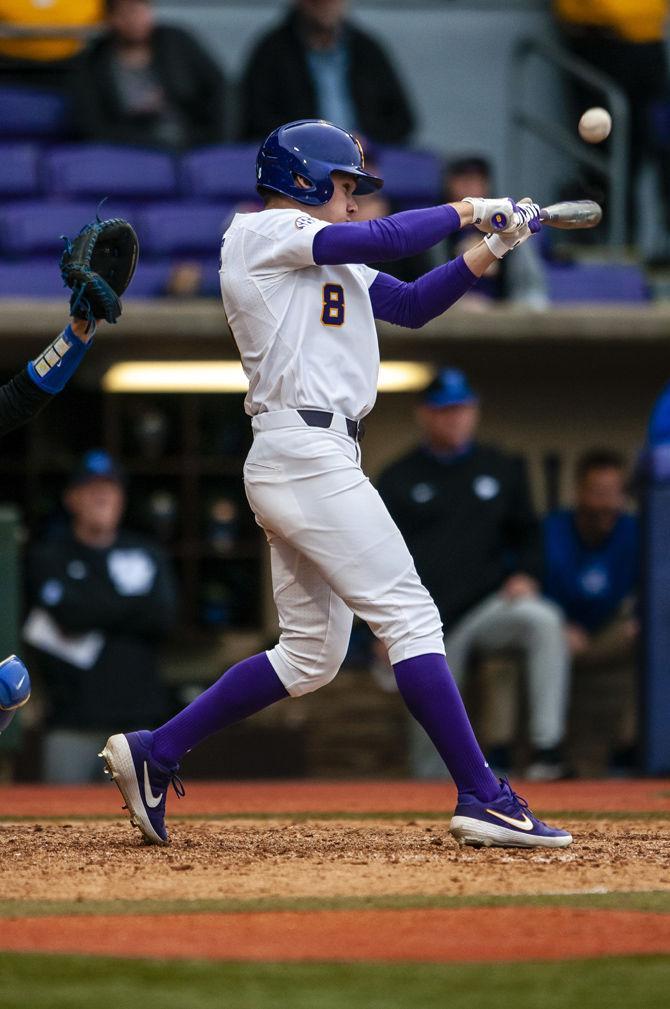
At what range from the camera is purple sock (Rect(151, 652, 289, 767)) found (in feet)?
12.9

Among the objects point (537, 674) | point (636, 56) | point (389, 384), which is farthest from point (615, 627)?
point (636, 56)

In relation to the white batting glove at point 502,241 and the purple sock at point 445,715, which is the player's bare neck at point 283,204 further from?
the purple sock at point 445,715

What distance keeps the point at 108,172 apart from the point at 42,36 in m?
1.20

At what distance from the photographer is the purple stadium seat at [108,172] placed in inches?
321

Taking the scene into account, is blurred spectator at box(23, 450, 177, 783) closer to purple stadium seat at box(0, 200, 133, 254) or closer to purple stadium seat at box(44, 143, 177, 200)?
purple stadium seat at box(0, 200, 133, 254)

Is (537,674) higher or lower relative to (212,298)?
lower

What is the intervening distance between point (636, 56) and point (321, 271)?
→ 222 inches

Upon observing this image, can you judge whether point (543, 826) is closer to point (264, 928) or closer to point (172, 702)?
point (264, 928)

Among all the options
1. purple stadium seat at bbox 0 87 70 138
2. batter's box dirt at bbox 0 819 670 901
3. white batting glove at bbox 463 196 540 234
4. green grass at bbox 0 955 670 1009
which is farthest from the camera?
purple stadium seat at bbox 0 87 70 138

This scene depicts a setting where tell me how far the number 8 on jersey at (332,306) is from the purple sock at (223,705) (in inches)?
29.9

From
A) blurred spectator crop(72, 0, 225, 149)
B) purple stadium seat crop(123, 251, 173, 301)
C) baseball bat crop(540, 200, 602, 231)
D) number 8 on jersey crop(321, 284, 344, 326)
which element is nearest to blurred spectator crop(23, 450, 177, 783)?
purple stadium seat crop(123, 251, 173, 301)

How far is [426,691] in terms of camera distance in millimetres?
3727

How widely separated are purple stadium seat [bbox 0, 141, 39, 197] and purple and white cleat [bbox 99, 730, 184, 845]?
4.86m

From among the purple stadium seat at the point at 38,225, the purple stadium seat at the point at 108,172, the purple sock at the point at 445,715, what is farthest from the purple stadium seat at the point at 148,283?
the purple sock at the point at 445,715
